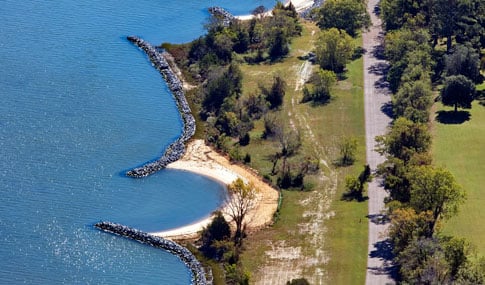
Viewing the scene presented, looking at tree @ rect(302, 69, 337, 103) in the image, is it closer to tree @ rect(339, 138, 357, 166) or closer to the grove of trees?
the grove of trees

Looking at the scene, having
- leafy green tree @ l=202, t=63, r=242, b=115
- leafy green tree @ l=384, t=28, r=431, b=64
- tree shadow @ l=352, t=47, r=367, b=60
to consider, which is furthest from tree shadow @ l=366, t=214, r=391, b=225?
tree shadow @ l=352, t=47, r=367, b=60

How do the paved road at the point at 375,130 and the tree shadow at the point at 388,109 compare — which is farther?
the tree shadow at the point at 388,109

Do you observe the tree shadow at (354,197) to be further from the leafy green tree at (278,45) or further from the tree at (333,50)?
the leafy green tree at (278,45)

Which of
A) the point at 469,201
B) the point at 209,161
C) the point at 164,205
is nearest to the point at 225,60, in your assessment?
the point at 209,161

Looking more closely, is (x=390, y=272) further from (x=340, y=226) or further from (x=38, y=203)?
(x=38, y=203)

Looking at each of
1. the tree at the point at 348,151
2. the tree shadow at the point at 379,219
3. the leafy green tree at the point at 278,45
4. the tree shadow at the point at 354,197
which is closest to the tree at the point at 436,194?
the tree shadow at the point at 379,219

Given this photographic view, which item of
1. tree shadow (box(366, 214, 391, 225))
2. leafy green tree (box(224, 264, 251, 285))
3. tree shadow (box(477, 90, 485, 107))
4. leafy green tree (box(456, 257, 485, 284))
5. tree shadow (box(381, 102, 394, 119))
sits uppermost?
tree shadow (box(477, 90, 485, 107))
